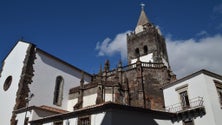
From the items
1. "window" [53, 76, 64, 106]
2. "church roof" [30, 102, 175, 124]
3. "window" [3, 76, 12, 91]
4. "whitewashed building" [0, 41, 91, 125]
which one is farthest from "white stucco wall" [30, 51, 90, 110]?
Answer: "church roof" [30, 102, 175, 124]

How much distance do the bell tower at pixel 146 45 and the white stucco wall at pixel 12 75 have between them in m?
19.9

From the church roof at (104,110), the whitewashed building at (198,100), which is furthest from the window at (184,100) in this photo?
the church roof at (104,110)

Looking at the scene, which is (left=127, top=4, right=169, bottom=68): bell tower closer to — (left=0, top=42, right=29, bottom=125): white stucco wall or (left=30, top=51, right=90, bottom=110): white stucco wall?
Result: (left=30, top=51, right=90, bottom=110): white stucco wall

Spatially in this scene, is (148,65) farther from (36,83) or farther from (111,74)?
(36,83)

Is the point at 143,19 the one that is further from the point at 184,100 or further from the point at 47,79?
the point at 184,100

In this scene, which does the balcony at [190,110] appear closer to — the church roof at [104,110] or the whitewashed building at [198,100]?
the whitewashed building at [198,100]

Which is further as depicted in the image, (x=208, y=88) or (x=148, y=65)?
(x=148, y=65)

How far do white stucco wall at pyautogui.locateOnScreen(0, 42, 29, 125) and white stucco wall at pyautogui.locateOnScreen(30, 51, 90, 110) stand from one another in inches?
78.6

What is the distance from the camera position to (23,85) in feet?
78.1

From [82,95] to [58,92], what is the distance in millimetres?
3597

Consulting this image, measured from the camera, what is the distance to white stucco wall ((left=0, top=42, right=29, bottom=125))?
2383cm

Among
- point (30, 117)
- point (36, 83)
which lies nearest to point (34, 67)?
point (36, 83)

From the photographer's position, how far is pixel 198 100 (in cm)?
1875

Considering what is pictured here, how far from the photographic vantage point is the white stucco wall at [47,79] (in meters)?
25.2
